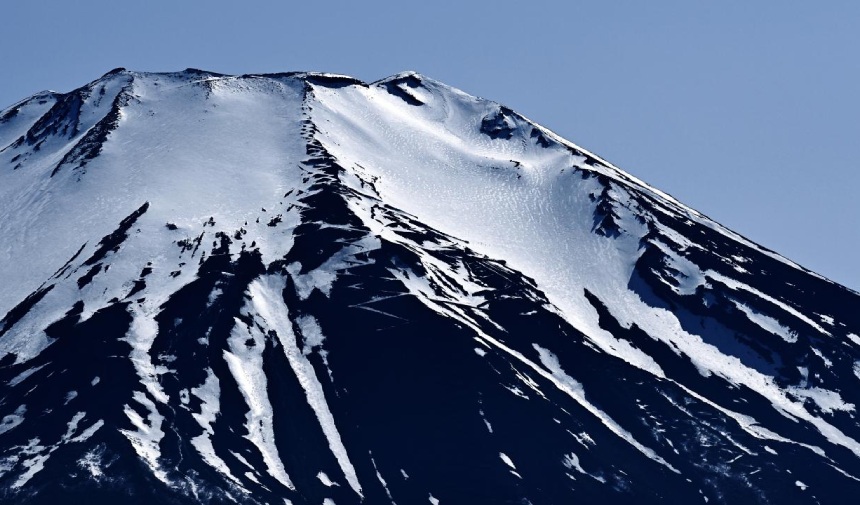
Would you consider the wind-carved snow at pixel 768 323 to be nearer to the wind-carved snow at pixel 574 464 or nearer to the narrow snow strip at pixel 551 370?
the narrow snow strip at pixel 551 370

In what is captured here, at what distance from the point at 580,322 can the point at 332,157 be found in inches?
1701

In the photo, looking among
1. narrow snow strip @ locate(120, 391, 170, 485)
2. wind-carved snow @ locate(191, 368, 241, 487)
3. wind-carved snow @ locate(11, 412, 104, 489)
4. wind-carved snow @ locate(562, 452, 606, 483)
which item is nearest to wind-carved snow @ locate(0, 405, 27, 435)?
wind-carved snow @ locate(11, 412, 104, 489)

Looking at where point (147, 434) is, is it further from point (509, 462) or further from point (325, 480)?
→ point (509, 462)

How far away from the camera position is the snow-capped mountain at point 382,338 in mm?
128625

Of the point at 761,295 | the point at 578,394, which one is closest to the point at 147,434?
the point at 578,394

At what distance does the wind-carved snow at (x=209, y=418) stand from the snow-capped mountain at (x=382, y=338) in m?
0.30

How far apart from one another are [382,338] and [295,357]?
9706 millimetres

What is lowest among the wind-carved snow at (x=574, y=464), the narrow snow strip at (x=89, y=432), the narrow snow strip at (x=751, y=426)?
the narrow snow strip at (x=89, y=432)

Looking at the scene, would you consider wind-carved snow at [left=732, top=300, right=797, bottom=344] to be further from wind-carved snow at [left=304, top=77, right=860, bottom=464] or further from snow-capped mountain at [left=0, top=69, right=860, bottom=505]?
wind-carved snow at [left=304, top=77, right=860, bottom=464]

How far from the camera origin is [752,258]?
186 metres

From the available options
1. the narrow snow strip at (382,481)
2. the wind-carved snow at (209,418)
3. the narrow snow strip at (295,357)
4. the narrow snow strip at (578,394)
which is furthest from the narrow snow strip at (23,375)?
the narrow snow strip at (578,394)

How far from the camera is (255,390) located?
135500 mm

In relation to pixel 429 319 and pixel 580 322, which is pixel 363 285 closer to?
pixel 429 319

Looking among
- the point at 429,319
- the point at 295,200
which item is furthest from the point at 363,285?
the point at 295,200
